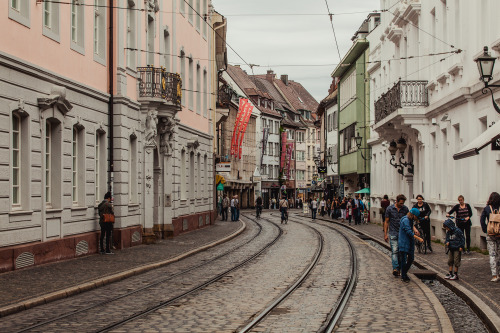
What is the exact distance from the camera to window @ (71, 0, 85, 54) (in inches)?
932

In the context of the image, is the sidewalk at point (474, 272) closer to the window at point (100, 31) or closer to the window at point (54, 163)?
the window at point (54, 163)

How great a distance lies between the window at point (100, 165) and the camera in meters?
25.9

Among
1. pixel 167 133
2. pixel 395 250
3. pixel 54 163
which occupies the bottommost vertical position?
pixel 395 250

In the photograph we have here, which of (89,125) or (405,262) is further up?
(89,125)

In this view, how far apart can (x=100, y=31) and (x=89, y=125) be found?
3382mm

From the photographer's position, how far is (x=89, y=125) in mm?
24609

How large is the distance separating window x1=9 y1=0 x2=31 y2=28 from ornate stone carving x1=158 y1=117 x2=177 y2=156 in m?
12.6

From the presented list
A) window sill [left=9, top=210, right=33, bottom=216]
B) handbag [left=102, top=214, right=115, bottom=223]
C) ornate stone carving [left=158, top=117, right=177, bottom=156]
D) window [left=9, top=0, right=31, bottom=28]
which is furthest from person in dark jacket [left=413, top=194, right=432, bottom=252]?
window [left=9, top=0, right=31, bottom=28]

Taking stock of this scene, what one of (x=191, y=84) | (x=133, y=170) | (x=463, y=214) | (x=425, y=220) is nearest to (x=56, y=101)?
(x=133, y=170)

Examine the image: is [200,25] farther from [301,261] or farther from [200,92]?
[301,261]

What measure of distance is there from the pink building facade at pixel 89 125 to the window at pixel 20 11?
0.10 ft

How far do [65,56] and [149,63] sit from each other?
9563 millimetres

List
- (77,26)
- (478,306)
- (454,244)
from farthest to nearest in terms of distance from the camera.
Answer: (77,26) < (454,244) < (478,306)

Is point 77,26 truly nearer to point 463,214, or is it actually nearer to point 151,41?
point 151,41
